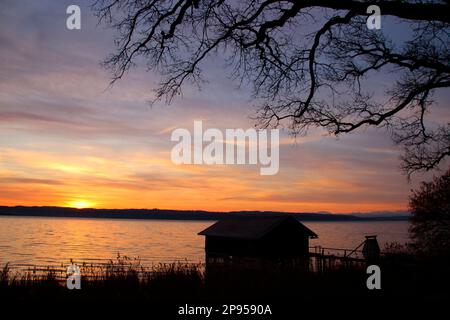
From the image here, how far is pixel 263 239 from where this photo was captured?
3791 cm

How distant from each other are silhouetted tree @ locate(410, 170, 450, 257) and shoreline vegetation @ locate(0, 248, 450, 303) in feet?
67.3

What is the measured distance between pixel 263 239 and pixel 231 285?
29.5m

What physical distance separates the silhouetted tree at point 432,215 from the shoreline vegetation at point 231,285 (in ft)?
67.3

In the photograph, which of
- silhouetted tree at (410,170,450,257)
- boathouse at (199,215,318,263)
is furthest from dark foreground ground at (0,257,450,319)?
boathouse at (199,215,318,263)

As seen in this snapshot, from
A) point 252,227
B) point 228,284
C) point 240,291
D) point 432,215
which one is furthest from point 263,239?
point 240,291

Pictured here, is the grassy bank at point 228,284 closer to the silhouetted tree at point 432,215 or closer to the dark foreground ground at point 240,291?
the dark foreground ground at point 240,291

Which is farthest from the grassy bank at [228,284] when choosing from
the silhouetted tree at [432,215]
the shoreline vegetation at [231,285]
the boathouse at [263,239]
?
the boathouse at [263,239]

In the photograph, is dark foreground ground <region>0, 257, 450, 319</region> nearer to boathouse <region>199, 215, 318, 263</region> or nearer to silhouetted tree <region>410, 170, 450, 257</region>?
silhouetted tree <region>410, 170, 450, 257</region>

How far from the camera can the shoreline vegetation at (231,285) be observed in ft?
25.4

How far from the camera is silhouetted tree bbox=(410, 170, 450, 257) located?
98.3 feet

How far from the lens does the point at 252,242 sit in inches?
1527

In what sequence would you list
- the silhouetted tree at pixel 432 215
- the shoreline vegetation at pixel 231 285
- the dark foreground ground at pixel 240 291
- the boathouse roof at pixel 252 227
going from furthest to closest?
the boathouse roof at pixel 252 227 → the silhouetted tree at pixel 432 215 → the shoreline vegetation at pixel 231 285 → the dark foreground ground at pixel 240 291

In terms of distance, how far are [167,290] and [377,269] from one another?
503 cm

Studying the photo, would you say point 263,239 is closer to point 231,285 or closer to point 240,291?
point 231,285
